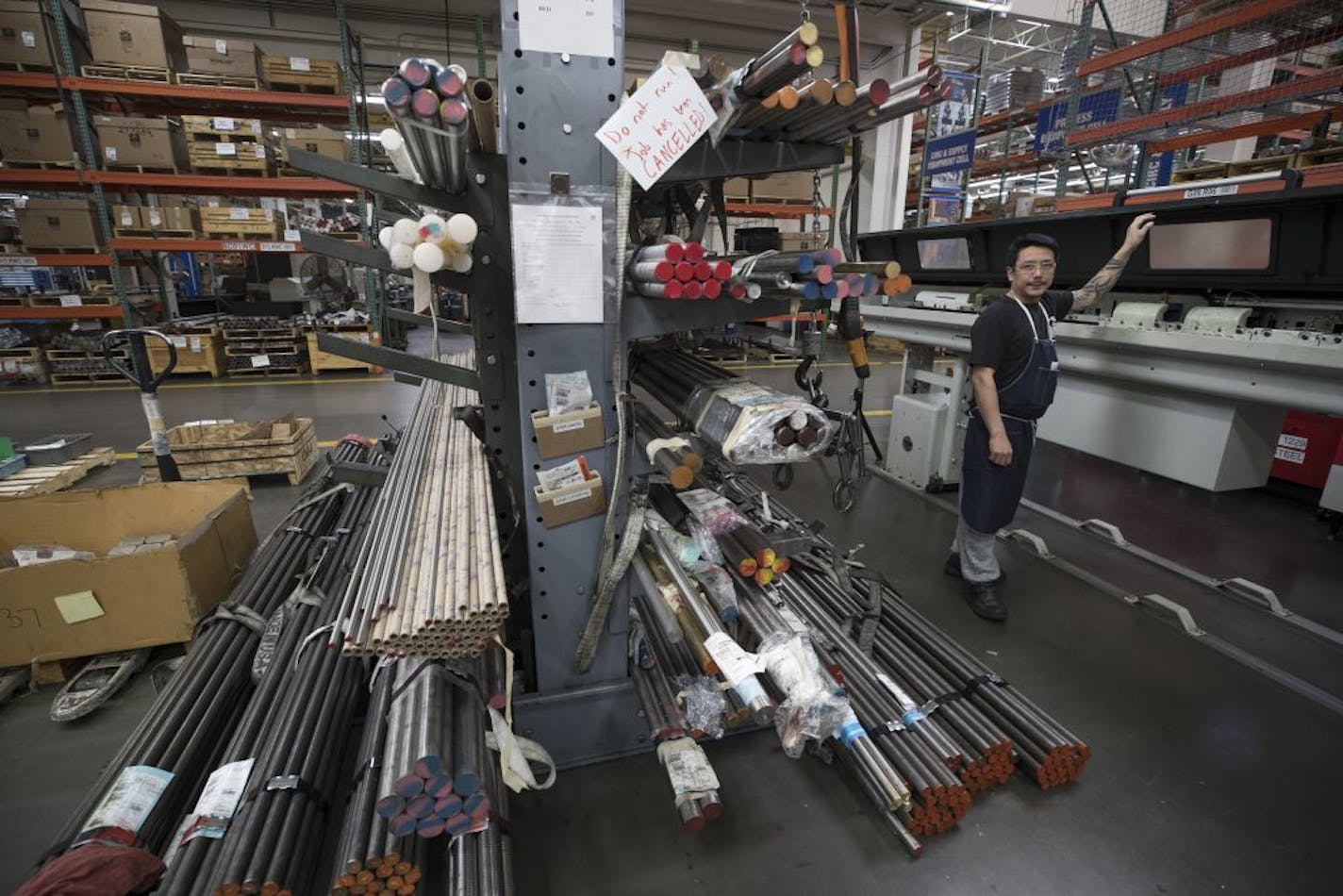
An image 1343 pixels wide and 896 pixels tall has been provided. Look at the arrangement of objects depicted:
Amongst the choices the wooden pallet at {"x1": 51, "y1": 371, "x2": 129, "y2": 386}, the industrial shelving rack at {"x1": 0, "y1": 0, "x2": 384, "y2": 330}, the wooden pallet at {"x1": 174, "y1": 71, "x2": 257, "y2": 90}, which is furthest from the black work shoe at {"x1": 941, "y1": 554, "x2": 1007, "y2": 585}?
the wooden pallet at {"x1": 51, "y1": 371, "x2": 129, "y2": 386}

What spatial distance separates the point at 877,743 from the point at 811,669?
54 cm

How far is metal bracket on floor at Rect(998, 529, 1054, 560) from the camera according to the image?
305 cm

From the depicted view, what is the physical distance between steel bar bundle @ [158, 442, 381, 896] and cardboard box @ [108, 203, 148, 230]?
A: 229 inches

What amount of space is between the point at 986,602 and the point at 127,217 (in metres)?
8.14

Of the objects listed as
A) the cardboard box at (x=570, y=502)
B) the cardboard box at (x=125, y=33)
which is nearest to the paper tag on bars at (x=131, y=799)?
the cardboard box at (x=570, y=502)

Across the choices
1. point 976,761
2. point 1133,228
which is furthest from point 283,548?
point 1133,228

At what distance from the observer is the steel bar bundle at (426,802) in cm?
110

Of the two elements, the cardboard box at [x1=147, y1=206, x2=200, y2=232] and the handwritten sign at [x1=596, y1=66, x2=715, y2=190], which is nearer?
the handwritten sign at [x1=596, y1=66, x2=715, y2=190]

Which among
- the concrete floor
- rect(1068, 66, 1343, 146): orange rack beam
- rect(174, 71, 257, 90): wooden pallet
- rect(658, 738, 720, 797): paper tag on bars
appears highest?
rect(174, 71, 257, 90): wooden pallet

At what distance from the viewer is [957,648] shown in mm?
2070

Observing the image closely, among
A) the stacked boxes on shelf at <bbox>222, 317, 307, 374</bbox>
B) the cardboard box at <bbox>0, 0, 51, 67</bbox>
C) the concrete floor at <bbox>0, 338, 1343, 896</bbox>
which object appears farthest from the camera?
the stacked boxes on shelf at <bbox>222, 317, 307, 374</bbox>

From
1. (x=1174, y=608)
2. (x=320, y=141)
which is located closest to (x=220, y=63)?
Result: (x=320, y=141)

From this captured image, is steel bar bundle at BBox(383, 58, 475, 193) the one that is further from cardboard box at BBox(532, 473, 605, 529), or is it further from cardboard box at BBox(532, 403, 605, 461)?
cardboard box at BBox(532, 473, 605, 529)

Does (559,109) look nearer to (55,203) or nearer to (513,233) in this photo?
(513,233)
